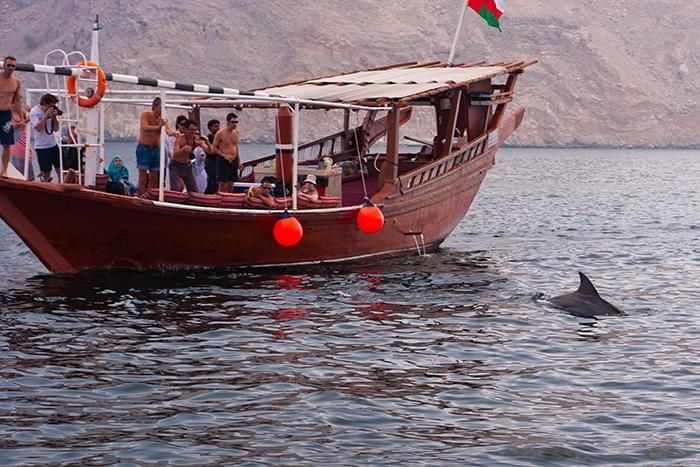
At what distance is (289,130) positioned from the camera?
19.0 meters

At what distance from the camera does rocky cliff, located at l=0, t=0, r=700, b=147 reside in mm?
130250

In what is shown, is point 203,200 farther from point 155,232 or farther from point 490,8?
point 490,8

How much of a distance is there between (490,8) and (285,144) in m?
8.63

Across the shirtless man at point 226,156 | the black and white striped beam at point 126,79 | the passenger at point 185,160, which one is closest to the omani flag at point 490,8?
the shirtless man at point 226,156

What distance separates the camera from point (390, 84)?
22000 mm

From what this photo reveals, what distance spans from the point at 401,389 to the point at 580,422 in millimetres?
2016

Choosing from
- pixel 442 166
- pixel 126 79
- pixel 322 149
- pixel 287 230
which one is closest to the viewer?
pixel 126 79

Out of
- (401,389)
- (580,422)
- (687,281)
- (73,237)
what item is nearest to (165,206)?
(73,237)

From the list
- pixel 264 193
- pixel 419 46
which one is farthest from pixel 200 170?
pixel 419 46

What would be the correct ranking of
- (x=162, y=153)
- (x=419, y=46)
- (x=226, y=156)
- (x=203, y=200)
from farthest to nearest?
(x=419, y=46), (x=226, y=156), (x=203, y=200), (x=162, y=153)

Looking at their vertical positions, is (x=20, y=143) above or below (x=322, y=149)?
above

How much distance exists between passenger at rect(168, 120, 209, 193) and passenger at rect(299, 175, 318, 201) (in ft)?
6.28

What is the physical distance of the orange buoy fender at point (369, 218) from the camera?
761 inches

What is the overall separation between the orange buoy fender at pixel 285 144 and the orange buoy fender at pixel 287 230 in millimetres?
1084
